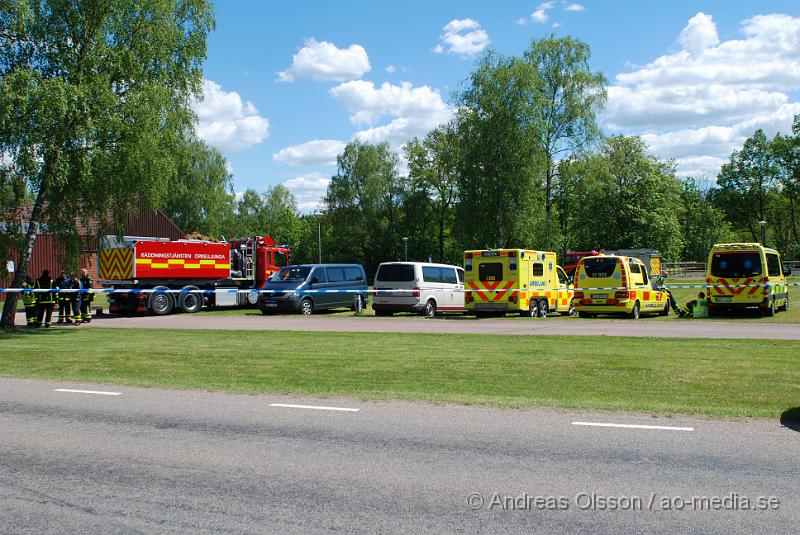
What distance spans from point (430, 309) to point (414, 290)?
114cm

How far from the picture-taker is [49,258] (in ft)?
155

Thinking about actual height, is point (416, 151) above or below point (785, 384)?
above

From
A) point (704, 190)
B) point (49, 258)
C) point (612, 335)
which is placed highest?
point (704, 190)

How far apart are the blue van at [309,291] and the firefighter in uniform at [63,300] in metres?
7.04

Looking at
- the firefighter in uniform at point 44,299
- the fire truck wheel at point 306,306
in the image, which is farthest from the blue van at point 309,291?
the firefighter in uniform at point 44,299

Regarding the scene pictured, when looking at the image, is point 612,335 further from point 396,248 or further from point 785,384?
point 396,248

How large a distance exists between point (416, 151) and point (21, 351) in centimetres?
6598

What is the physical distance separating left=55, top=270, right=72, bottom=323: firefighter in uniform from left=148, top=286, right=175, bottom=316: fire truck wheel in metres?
4.58

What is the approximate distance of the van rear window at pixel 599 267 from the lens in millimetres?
25156

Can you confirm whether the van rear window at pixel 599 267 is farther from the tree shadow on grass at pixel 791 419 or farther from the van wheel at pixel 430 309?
the tree shadow on grass at pixel 791 419

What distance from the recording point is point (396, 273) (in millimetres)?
Result: 27438

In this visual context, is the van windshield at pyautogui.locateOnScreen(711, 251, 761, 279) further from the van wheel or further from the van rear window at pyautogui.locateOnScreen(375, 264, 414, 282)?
the van rear window at pyautogui.locateOnScreen(375, 264, 414, 282)

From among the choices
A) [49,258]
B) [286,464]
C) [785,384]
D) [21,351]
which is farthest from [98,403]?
[49,258]

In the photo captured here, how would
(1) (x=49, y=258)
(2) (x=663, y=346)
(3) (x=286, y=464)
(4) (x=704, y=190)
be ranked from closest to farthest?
(3) (x=286, y=464) < (2) (x=663, y=346) < (1) (x=49, y=258) < (4) (x=704, y=190)
